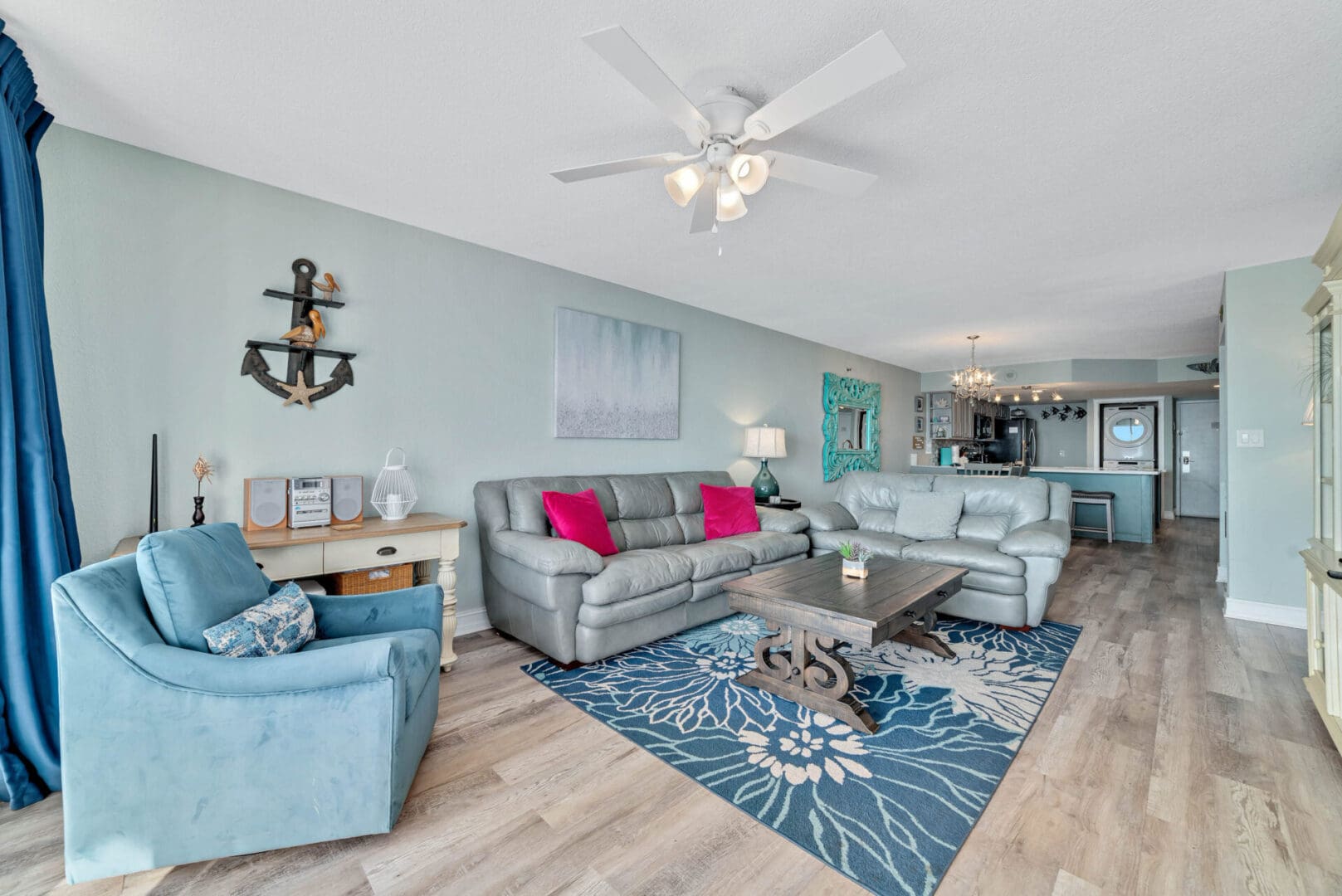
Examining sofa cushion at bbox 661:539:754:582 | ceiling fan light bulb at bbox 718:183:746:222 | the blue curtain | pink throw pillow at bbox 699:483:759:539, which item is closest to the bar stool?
pink throw pillow at bbox 699:483:759:539

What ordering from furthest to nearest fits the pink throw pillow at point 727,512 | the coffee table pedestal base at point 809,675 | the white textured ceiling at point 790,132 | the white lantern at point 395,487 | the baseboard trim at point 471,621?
the pink throw pillow at point 727,512
the baseboard trim at point 471,621
the white lantern at point 395,487
the coffee table pedestal base at point 809,675
the white textured ceiling at point 790,132

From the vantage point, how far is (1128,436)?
9.47m

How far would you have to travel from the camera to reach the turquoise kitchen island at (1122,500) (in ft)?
22.0

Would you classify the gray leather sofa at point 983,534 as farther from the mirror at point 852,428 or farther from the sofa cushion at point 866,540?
the mirror at point 852,428

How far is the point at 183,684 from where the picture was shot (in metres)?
1.46

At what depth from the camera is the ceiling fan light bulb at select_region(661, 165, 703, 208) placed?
83.3 inches

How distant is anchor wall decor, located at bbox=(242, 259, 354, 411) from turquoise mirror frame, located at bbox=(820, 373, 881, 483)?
5121mm

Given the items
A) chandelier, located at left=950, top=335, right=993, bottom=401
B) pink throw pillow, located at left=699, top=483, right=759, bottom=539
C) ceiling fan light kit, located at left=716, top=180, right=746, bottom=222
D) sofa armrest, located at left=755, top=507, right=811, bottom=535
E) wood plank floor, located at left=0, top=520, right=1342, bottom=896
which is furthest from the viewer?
chandelier, located at left=950, top=335, right=993, bottom=401

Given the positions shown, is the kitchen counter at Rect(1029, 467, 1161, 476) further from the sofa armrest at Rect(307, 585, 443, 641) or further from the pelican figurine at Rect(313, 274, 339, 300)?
the pelican figurine at Rect(313, 274, 339, 300)

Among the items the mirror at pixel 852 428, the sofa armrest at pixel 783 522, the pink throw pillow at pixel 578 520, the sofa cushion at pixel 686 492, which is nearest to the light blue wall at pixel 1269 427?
the sofa armrest at pixel 783 522

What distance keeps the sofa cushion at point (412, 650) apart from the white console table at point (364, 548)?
1.78 feet

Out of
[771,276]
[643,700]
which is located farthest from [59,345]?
[771,276]

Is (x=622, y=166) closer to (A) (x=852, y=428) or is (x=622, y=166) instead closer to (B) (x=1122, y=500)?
(A) (x=852, y=428)

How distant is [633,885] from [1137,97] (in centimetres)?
299
